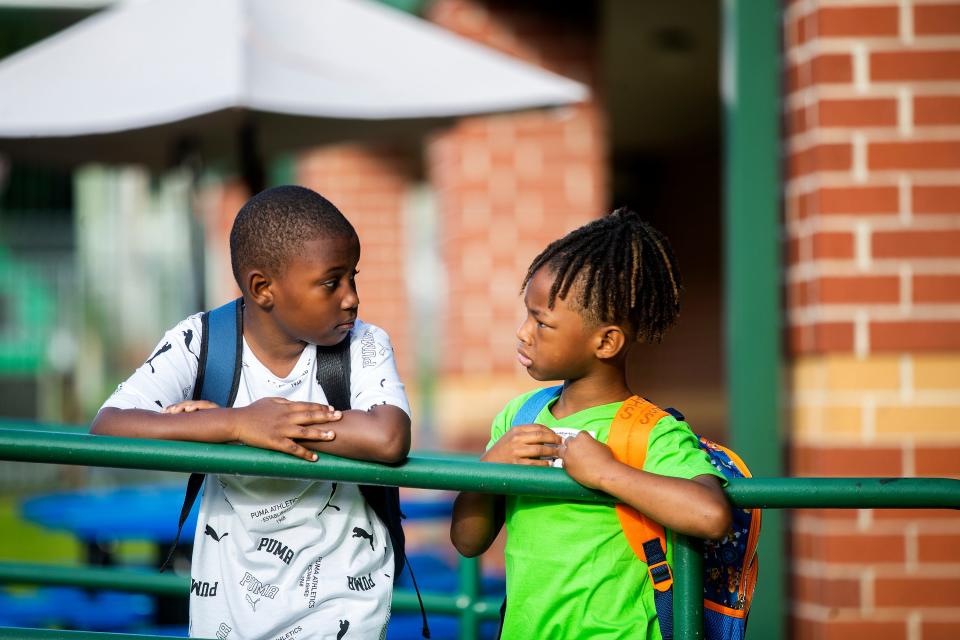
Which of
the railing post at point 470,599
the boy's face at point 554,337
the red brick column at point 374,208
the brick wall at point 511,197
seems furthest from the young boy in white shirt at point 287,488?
the red brick column at point 374,208

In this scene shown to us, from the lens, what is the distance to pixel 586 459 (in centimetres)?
187

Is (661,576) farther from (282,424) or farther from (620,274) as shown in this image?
(282,424)

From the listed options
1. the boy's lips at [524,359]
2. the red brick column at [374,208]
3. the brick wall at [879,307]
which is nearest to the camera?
the boy's lips at [524,359]

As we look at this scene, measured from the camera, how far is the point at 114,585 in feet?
9.68

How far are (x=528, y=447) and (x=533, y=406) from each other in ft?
0.80

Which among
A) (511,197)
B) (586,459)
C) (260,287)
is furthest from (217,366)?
(511,197)

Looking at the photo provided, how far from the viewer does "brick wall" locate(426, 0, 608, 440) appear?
6.42 metres

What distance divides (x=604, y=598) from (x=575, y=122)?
188 inches

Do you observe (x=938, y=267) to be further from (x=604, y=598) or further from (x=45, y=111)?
(x=45, y=111)

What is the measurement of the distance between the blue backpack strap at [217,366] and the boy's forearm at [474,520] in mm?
471

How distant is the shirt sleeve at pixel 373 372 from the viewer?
2148 millimetres

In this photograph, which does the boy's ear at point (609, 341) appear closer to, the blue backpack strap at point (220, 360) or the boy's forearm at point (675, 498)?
the boy's forearm at point (675, 498)

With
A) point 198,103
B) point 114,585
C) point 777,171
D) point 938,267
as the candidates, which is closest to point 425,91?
point 198,103

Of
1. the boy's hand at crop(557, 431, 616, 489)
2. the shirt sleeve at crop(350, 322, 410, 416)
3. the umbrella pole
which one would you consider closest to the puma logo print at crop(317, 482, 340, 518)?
the shirt sleeve at crop(350, 322, 410, 416)
